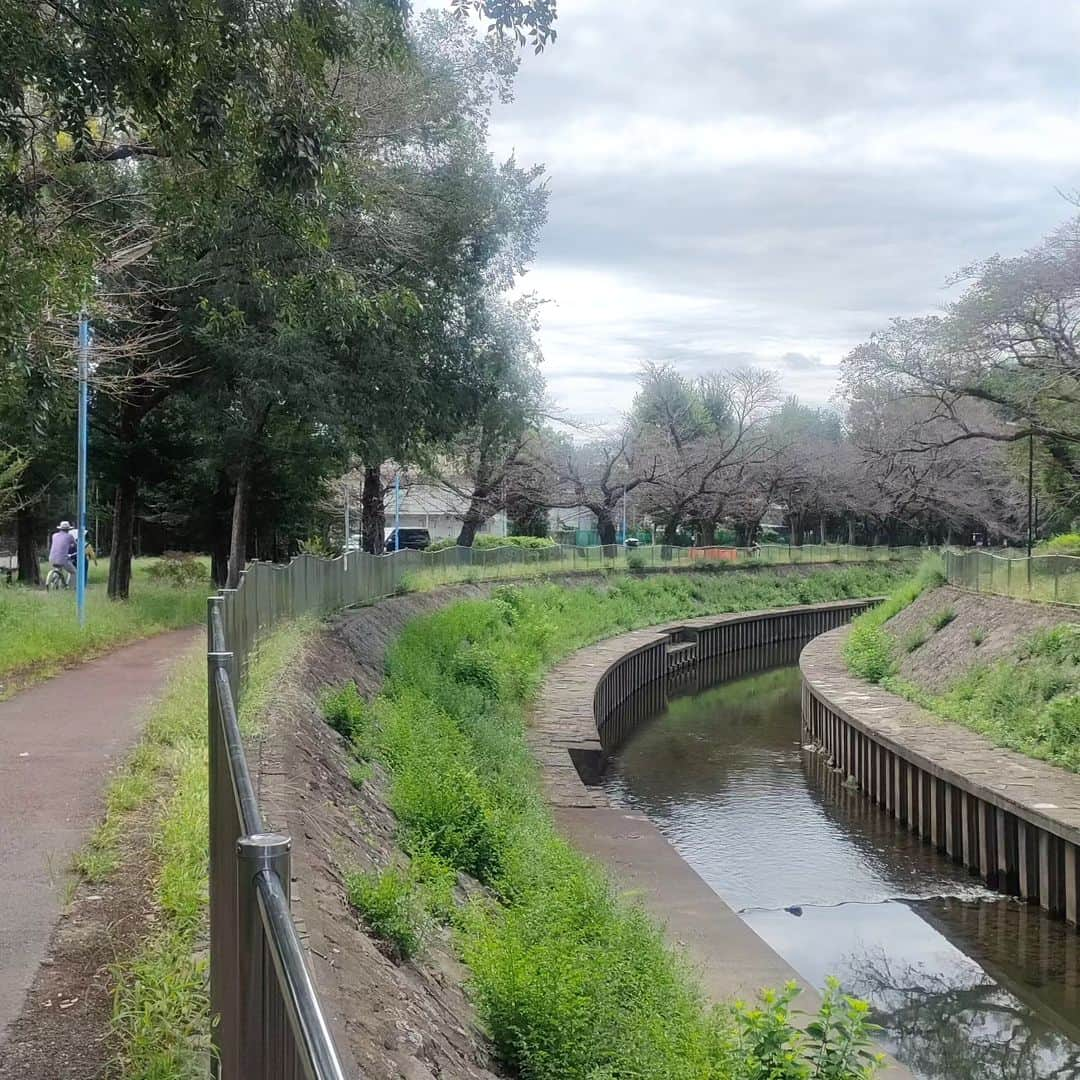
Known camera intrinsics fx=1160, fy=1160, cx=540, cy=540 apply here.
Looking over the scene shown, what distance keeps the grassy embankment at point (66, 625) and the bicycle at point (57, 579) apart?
589mm

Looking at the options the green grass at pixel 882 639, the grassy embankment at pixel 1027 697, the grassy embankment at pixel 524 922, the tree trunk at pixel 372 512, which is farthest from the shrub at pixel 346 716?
the tree trunk at pixel 372 512

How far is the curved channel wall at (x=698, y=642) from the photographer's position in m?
29.2

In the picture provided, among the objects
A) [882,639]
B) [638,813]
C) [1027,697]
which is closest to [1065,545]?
[882,639]

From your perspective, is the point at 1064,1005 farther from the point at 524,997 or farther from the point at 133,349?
the point at 133,349

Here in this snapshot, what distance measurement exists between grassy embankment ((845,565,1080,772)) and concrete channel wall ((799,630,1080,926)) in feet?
1.00

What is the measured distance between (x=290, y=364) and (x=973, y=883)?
1417 cm

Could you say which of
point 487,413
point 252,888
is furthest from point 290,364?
point 252,888

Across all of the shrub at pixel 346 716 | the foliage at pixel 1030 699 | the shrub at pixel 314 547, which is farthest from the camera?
the shrub at pixel 314 547

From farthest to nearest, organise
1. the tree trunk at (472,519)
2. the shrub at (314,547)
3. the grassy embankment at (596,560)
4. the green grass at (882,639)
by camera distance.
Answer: the tree trunk at (472,519)
the shrub at (314,547)
the grassy embankment at (596,560)
the green grass at (882,639)

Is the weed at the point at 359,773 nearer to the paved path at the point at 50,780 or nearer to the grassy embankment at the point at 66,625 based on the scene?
the paved path at the point at 50,780

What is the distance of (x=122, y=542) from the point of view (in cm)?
2703

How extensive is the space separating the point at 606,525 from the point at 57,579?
103 ft

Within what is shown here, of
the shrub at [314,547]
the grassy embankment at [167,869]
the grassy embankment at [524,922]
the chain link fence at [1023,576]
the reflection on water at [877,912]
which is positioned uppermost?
the shrub at [314,547]

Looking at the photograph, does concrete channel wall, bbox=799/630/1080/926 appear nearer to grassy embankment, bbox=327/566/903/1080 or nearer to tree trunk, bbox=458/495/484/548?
grassy embankment, bbox=327/566/903/1080
